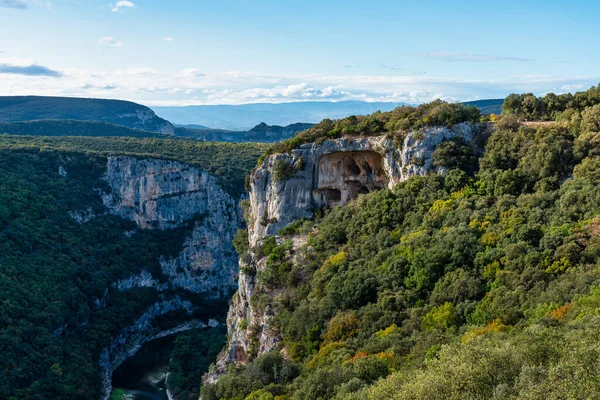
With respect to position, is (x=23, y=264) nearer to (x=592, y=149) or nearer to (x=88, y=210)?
(x=88, y=210)

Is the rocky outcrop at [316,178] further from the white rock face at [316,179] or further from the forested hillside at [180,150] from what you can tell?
the forested hillside at [180,150]

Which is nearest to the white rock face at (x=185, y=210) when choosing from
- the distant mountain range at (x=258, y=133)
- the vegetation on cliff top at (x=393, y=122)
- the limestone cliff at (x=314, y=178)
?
the limestone cliff at (x=314, y=178)

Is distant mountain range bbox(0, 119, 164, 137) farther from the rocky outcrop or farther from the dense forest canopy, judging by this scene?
the dense forest canopy

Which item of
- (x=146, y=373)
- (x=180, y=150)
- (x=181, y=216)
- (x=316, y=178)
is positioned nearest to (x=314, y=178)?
(x=316, y=178)

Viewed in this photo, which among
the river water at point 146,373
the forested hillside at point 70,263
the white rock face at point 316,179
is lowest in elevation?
the river water at point 146,373

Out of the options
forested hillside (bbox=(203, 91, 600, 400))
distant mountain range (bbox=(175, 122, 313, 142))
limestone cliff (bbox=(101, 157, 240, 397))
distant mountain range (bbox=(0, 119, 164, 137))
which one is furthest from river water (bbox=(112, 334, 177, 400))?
distant mountain range (bbox=(175, 122, 313, 142))
